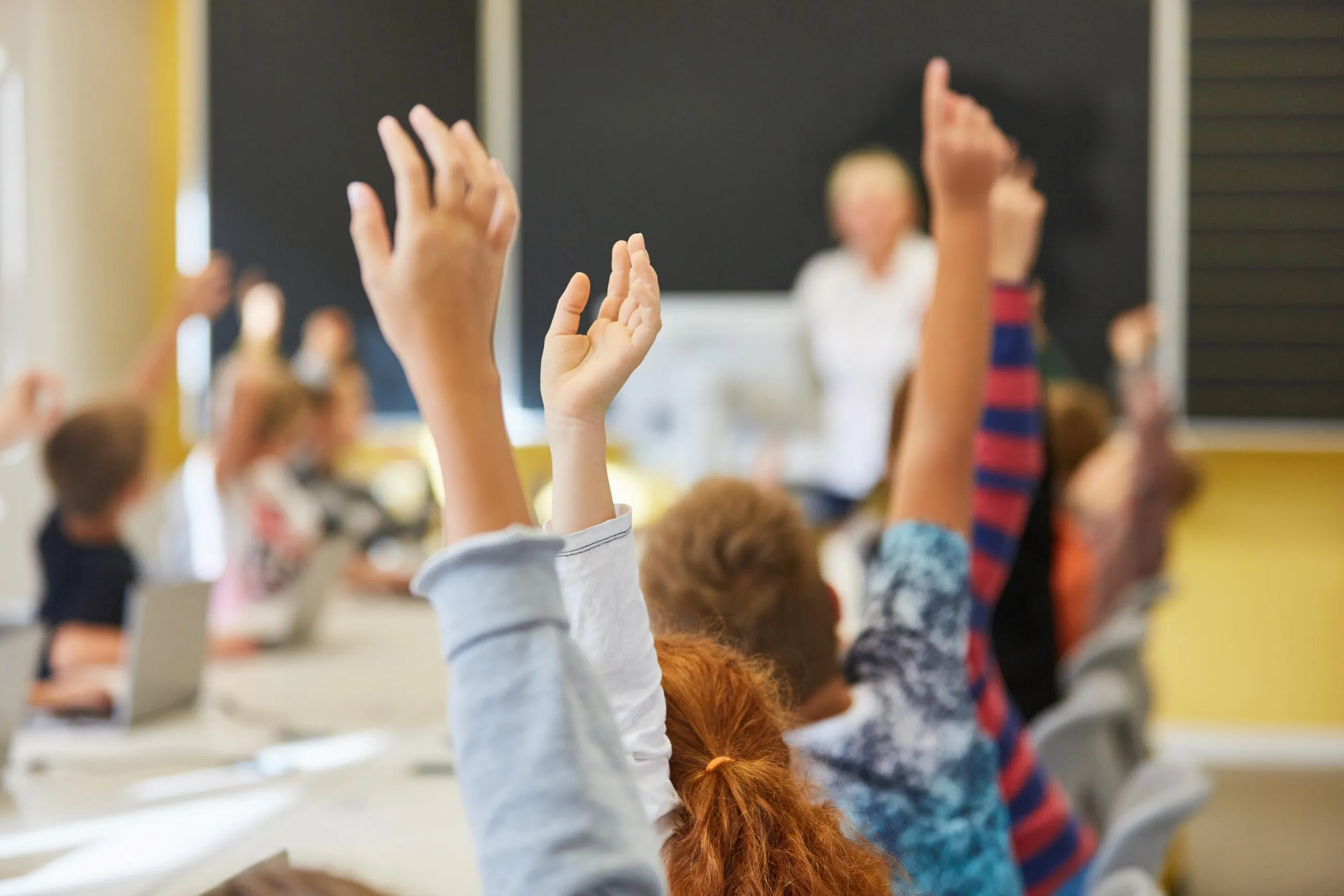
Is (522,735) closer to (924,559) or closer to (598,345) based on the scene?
(598,345)

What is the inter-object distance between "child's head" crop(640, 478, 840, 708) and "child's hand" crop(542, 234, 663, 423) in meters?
0.46

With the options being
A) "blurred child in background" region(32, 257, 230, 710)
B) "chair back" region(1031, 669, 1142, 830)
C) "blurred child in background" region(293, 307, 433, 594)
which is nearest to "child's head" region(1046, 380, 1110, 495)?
"chair back" region(1031, 669, 1142, 830)

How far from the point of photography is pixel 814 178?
4867 millimetres

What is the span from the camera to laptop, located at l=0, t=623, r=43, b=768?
159 centimetres

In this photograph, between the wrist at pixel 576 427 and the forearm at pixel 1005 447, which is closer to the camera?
the wrist at pixel 576 427

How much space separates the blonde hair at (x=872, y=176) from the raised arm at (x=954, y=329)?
130 inches

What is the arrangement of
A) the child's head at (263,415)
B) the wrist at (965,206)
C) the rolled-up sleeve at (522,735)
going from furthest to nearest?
the child's head at (263,415), the wrist at (965,206), the rolled-up sleeve at (522,735)

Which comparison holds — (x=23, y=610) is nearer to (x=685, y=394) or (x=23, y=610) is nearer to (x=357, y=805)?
(x=685, y=394)

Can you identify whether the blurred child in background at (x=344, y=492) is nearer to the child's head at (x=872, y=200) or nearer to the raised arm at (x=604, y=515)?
the child's head at (x=872, y=200)

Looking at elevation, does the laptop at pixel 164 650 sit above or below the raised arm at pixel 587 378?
below

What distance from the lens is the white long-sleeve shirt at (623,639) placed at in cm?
72

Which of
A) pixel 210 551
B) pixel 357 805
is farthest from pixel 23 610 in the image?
pixel 357 805

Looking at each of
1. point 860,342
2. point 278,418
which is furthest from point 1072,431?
point 278,418

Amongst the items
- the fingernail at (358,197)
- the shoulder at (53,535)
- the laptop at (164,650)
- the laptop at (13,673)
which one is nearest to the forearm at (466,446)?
the fingernail at (358,197)
